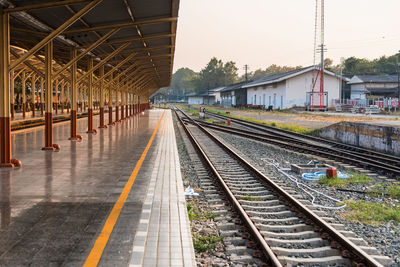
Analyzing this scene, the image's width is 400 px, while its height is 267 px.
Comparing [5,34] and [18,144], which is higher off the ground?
[5,34]

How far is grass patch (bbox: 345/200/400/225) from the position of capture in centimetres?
604

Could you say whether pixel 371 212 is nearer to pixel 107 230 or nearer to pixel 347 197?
pixel 347 197

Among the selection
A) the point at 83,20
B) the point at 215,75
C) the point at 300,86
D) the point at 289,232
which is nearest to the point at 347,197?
the point at 289,232

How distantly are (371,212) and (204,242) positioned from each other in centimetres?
311

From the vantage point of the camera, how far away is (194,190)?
25.6ft

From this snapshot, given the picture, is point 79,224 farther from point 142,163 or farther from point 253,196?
point 142,163

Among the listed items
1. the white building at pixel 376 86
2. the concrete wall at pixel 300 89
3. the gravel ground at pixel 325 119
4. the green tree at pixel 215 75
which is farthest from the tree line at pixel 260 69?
the gravel ground at pixel 325 119

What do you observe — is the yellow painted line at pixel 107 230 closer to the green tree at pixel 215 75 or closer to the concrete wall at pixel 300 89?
the concrete wall at pixel 300 89

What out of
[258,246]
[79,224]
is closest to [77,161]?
[79,224]

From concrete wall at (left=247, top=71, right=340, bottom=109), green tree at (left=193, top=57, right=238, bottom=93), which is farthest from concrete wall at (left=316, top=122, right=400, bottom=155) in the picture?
green tree at (left=193, top=57, right=238, bottom=93)

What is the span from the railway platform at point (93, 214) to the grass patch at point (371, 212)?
2.79 meters

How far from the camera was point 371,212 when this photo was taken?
20.9ft

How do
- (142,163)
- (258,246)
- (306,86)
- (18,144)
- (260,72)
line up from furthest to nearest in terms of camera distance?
(260,72) → (306,86) → (18,144) → (142,163) → (258,246)

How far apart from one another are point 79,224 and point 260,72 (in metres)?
169
